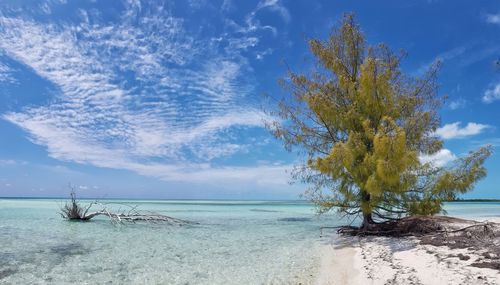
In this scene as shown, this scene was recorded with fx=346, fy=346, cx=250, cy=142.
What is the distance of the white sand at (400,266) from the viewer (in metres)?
7.27

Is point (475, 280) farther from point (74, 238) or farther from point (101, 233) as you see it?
point (101, 233)

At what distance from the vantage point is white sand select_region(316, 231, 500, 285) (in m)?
7.27

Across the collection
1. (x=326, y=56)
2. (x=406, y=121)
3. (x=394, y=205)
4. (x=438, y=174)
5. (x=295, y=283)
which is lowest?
(x=295, y=283)

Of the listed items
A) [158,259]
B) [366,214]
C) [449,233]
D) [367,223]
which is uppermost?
[366,214]

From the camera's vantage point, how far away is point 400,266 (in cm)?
897

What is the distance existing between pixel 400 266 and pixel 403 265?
14 cm

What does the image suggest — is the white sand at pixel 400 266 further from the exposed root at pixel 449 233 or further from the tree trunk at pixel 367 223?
the tree trunk at pixel 367 223

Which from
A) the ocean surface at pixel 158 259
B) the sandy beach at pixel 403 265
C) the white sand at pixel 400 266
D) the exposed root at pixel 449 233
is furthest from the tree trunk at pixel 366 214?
the sandy beach at pixel 403 265

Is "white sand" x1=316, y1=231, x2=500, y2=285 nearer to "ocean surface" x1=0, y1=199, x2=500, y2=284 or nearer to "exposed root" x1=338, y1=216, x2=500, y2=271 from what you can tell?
"exposed root" x1=338, y1=216, x2=500, y2=271

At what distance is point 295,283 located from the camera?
8.92 meters

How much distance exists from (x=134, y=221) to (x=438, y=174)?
21.2m

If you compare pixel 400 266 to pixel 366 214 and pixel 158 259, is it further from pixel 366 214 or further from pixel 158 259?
pixel 366 214

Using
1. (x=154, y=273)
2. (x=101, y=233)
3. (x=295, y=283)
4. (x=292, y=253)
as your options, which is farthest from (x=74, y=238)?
(x=295, y=283)

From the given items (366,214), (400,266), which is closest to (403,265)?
(400,266)
